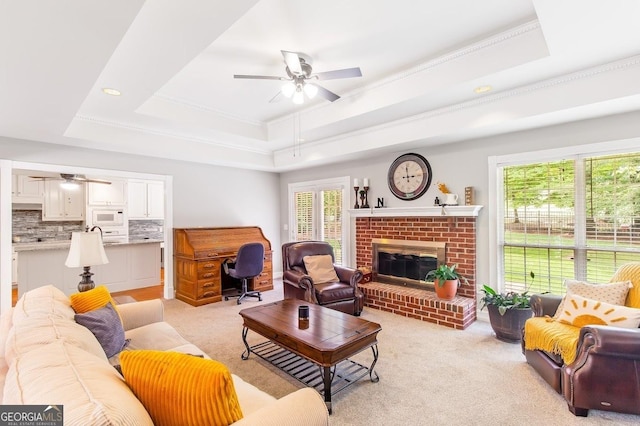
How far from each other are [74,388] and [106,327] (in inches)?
46.3

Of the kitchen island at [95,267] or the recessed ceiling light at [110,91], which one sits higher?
the recessed ceiling light at [110,91]

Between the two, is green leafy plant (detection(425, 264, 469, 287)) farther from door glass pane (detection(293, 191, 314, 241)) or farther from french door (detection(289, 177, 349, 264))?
door glass pane (detection(293, 191, 314, 241))

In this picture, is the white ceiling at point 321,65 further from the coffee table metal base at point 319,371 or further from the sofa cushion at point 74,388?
the coffee table metal base at point 319,371

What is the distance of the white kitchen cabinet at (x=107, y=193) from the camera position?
6.73 meters

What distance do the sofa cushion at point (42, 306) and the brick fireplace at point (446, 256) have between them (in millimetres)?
3524

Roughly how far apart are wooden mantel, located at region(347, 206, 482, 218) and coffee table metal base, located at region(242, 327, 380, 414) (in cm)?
229

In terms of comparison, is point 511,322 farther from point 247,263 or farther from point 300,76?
point 247,263

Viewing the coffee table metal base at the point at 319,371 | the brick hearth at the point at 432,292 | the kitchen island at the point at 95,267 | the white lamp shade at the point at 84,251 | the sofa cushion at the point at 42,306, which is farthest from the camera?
the kitchen island at the point at 95,267

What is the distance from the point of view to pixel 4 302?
3.81 m

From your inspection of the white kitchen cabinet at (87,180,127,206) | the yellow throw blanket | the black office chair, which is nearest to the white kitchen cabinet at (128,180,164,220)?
the white kitchen cabinet at (87,180,127,206)

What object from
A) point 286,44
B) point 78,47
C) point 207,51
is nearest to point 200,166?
point 207,51

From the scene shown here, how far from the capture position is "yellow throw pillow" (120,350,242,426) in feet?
3.43

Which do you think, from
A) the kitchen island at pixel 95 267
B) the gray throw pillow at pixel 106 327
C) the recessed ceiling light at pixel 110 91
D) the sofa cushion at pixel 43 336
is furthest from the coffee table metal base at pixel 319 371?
the kitchen island at pixel 95 267

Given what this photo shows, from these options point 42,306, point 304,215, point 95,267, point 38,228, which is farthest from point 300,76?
point 38,228
